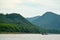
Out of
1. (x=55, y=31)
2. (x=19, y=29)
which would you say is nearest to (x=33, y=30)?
(x=19, y=29)

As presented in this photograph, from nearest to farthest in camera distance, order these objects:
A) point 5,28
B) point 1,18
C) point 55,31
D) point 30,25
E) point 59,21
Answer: point 55,31
point 5,28
point 59,21
point 30,25
point 1,18

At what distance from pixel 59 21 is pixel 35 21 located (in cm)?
318

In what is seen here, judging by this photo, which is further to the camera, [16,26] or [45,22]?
[45,22]

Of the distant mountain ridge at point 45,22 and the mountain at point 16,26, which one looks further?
the distant mountain ridge at point 45,22

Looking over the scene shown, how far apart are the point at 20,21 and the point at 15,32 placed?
5228mm

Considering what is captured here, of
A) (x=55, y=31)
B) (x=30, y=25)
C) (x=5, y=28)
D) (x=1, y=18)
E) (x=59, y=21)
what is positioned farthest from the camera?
(x=1, y=18)

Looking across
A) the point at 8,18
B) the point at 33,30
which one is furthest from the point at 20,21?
the point at 33,30

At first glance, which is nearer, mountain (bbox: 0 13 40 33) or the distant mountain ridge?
mountain (bbox: 0 13 40 33)

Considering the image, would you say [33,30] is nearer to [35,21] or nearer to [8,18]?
[35,21]

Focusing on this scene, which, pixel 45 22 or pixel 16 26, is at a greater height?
pixel 45 22

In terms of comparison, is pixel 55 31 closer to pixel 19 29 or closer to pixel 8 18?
pixel 19 29

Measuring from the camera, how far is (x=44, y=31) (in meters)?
21.6

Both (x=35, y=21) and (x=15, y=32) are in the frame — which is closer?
(x=15, y=32)

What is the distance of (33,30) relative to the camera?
865 inches
